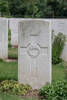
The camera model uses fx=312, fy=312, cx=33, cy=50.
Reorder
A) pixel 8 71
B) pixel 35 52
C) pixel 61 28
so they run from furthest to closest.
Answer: pixel 61 28 < pixel 8 71 < pixel 35 52

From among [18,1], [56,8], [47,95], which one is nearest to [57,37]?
[47,95]

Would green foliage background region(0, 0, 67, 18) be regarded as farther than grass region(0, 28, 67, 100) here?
Yes

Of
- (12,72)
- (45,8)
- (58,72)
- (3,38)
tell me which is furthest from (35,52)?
(45,8)

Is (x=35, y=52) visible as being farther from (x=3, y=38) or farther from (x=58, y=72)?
(x=3, y=38)

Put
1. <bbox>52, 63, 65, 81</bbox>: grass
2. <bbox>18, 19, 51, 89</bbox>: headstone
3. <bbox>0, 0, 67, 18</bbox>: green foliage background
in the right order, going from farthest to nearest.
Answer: <bbox>0, 0, 67, 18</bbox>: green foliage background, <bbox>52, 63, 65, 81</bbox>: grass, <bbox>18, 19, 51, 89</bbox>: headstone

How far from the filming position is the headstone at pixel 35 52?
7.50 m

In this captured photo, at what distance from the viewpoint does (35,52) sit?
7.60m

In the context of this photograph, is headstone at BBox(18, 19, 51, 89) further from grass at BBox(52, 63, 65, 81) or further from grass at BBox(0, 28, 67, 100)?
grass at BBox(52, 63, 65, 81)

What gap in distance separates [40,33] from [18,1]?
37371 millimetres

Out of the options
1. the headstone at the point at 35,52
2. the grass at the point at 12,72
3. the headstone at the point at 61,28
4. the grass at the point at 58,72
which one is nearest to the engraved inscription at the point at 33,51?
the headstone at the point at 35,52

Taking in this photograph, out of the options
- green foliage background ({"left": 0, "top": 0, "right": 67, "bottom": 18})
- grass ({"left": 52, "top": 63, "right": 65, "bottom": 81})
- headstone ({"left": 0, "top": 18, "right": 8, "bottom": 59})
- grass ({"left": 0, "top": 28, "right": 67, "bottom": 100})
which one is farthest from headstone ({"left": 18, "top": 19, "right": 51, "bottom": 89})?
green foliage background ({"left": 0, "top": 0, "right": 67, "bottom": 18})

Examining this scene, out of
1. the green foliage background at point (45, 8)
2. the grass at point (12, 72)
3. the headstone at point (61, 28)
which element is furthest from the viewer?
the green foliage background at point (45, 8)

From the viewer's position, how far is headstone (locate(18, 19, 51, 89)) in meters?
7.50

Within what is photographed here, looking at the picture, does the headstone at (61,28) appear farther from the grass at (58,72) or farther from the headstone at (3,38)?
the headstone at (3,38)
